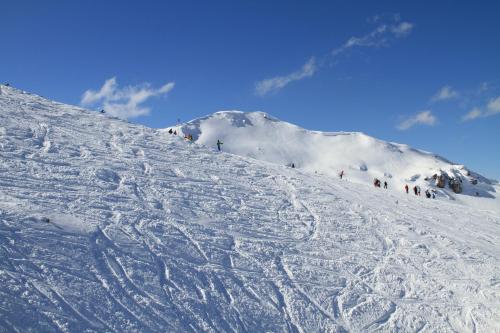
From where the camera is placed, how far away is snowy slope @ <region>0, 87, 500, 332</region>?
11.2 metres

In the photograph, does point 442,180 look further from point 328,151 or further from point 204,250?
point 204,250

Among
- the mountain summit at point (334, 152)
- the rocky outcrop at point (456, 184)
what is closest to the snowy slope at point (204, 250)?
the mountain summit at point (334, 152)

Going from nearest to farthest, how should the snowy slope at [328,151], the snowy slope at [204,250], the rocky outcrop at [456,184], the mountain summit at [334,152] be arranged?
1. the snowy slope at [204,250]
2. the rocky outcrop at [456,184]
3. the mountain summit at [334,152]
4. the snowy slope at [328,151]

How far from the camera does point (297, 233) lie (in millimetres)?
17547

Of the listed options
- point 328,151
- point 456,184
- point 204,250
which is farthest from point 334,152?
point 204,250

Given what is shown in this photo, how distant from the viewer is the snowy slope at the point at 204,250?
11.2 metres

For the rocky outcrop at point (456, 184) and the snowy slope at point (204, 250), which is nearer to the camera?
the snowy slope at point (204, 250)

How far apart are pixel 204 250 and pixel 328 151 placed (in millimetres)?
92418

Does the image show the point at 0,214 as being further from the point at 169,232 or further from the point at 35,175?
the point at 169,232

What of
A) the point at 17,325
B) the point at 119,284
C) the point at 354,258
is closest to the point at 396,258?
the point at 354,258

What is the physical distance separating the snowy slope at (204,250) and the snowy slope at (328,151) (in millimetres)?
69490

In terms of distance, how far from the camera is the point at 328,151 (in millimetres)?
104625

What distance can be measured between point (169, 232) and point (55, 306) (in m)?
5.21

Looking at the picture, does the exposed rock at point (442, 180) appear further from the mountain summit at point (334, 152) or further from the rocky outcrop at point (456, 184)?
the rocky outcrop at point (456, 184)
